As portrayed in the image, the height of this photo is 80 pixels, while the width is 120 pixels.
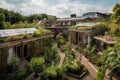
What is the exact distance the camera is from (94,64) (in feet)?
57.8

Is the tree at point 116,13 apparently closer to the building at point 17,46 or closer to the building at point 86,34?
the building at point 86,34

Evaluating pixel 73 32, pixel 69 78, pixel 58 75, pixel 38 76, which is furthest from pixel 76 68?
pixel 73 32

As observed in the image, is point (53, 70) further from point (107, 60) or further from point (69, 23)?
point (69, 23)

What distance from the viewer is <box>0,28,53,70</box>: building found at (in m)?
13.8

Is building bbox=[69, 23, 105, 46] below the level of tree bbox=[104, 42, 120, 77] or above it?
above

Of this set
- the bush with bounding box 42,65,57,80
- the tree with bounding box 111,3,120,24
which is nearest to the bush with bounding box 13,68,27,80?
the bush with bounding box 42,65,57,80

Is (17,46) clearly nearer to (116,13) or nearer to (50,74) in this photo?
(50,74)

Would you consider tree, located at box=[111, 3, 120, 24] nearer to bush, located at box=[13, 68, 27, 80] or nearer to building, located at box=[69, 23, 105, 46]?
building, located at box=[69, 23, 105, 46]

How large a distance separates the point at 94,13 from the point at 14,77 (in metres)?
37.7

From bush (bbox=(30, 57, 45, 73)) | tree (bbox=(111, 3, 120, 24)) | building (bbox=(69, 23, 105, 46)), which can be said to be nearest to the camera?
bush (bbox=(30, 57, 45, 73))

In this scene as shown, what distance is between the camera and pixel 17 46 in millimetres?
16219

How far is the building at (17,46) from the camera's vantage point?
1379 centimetres

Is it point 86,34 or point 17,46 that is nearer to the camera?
point 17,46

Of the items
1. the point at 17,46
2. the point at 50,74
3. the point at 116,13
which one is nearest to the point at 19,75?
the point at 50,74
